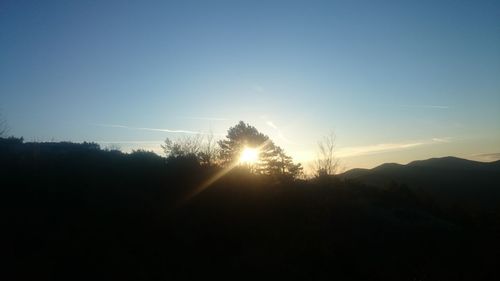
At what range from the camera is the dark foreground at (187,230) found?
8836 millimetres

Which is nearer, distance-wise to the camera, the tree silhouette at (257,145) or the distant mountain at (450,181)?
the tree silhouette at (257,145)

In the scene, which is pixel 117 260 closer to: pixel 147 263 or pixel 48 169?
pixel 147 263

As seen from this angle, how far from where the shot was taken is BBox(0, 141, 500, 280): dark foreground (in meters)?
8.84

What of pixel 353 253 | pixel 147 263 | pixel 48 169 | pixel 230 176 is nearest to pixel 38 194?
pixel 48 169

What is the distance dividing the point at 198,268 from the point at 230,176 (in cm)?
734

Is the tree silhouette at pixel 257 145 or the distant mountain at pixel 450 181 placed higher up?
the tree silhouette at pixel 257 145

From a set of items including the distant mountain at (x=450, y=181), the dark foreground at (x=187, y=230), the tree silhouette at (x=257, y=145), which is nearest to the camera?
the dark foreground at (x=187, y=230)

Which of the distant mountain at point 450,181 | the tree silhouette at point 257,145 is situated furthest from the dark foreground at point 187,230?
the distant mountain at point 450,181

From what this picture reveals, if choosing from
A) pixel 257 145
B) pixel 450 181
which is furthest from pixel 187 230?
pixel 450 181

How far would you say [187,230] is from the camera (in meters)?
10.9

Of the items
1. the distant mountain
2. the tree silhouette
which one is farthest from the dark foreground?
the distant mountain

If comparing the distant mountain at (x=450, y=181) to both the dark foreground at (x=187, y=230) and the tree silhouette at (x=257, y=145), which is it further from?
the dark foreground at (x=187, y=230)

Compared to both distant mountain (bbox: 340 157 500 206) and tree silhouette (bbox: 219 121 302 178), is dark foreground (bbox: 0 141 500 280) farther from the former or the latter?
distant mountain (bbox: 340 157 500 206)

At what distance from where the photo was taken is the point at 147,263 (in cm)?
894
